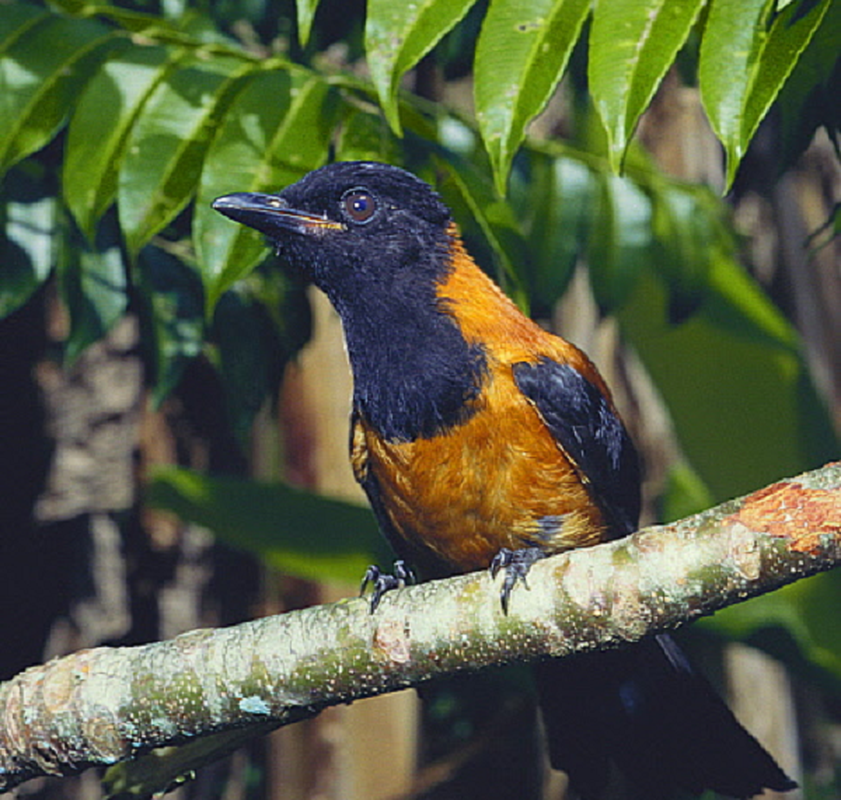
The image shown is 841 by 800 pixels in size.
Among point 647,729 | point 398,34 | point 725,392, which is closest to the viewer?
point 398,34

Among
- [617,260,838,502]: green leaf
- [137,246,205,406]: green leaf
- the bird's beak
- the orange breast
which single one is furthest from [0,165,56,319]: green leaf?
[617,260,838,502]: green leaf

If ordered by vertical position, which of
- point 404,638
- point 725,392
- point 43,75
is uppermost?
point 43,75

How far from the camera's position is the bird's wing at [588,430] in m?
2.90

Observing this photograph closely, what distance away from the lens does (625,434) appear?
3303 mm

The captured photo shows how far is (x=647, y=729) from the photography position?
3.18 m

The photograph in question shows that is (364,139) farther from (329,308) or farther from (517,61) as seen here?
(329,308)

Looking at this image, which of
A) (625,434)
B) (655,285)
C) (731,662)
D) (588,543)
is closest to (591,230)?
(625,434)

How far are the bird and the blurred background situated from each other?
0.48 feet

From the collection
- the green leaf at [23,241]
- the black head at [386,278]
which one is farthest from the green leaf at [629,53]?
the green leaf at [23,241]

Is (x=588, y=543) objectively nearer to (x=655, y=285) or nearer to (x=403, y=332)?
(x=403, y=332)

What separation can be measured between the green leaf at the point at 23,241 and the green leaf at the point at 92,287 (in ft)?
0.27

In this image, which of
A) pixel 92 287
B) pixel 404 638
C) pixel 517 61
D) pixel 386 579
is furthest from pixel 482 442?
pixel 92 287

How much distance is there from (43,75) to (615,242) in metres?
1.64

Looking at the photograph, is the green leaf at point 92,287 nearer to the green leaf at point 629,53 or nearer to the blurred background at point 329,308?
the blurred background at point 329,308
